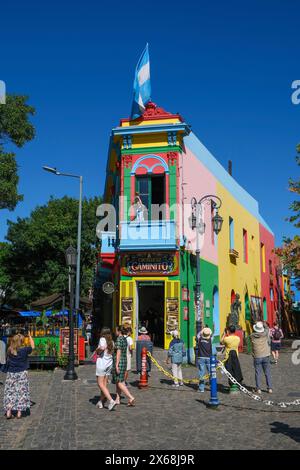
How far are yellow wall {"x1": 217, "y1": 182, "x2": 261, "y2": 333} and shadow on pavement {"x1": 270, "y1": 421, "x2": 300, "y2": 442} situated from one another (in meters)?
16.1

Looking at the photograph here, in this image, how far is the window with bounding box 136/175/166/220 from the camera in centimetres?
1945

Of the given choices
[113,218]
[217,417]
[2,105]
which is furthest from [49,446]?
[113,218]

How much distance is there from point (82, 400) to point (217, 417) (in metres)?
3.17

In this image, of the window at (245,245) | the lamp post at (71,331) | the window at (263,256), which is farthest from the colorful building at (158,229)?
the window at (263,256)

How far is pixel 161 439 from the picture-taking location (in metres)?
7.10

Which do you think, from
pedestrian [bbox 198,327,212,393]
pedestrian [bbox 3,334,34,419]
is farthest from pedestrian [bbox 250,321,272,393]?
pedestrian [bbox 3,334,34,419]

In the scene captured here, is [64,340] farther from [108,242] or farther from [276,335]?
[276,335]

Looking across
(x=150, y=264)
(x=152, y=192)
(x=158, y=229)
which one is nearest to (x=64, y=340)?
(x=150, y=264)

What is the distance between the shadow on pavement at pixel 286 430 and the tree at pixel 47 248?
87.5 ft

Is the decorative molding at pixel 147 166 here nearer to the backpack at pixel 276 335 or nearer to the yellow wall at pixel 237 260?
the yellow wall at pixel 237 260

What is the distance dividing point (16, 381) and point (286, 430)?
4.80m

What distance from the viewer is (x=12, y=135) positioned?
66.4ft

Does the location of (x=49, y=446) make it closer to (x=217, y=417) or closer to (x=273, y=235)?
(x=217, y=417)

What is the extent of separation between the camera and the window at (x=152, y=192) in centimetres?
1945
